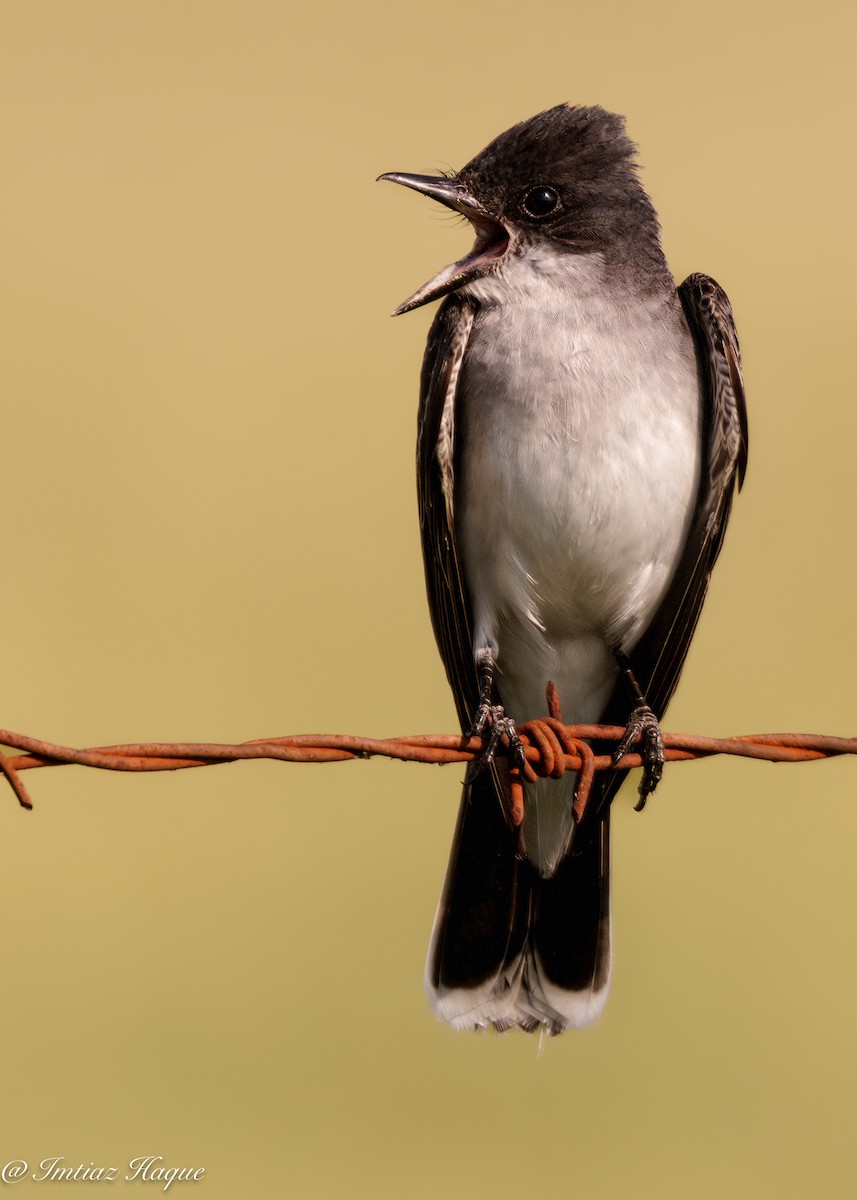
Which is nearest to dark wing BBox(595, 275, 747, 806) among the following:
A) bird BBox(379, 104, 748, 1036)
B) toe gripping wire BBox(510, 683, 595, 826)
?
bird BBox(379, 104, 748, 1036)

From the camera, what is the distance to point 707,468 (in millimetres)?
4410

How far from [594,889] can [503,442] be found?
4.52 feet

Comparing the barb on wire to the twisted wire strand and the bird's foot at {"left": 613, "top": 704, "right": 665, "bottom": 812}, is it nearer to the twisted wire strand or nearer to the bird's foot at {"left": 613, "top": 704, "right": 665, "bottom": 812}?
the twisted wire strand

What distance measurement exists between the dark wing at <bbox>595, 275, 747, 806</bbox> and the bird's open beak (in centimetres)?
60

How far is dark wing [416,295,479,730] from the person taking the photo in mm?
4312

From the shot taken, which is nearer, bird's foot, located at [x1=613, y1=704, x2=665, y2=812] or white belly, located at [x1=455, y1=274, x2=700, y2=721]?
bird's foot, located at [x1=613, y1=704, x2=665, y2=812]

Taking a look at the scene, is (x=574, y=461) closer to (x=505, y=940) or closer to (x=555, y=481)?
(x=555, y=481)

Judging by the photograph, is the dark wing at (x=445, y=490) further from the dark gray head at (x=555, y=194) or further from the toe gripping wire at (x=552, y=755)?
the toe gripping wire at (x=552, y=755)

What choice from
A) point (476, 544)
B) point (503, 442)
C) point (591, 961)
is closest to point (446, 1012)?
point (591, 961)

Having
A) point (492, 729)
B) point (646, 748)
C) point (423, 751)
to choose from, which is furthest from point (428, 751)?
point (646, 748)

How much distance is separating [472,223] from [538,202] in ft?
0.76

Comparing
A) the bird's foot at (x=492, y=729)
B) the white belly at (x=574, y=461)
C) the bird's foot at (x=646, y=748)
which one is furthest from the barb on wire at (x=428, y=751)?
the white belly at (x=574, y=461)

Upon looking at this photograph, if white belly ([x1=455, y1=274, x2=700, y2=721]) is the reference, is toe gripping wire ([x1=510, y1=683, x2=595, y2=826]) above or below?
below

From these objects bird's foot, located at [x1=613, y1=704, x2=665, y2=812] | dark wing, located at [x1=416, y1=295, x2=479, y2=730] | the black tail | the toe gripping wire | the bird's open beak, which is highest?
the bird's open beak
